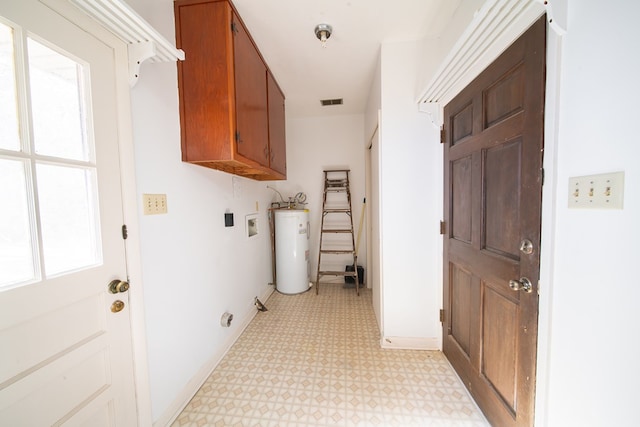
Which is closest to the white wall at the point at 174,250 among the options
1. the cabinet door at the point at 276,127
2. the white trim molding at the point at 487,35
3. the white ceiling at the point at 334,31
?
the cabinet door at the point at 276,127

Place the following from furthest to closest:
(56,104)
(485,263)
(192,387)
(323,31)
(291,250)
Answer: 1. (291,250)
2. (323,31)
3. (192,387)
4. (485,263)
5. (56,104)

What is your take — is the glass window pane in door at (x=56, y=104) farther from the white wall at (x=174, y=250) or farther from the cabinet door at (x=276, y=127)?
the cabinet door at (x=276, y=127)

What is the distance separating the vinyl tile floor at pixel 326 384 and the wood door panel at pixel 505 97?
162 centimetres

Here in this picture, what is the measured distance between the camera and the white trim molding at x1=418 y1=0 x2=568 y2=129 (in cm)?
77

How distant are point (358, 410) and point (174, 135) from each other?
1.92 metres

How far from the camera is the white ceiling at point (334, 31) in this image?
55.9 inches

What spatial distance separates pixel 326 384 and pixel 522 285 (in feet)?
A: 4.25

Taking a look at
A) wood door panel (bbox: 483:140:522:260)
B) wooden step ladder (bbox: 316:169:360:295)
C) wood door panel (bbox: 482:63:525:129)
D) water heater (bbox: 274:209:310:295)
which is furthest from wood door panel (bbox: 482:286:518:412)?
water heater (bbox: 274:209:310:295)

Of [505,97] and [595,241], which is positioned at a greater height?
[505,97]

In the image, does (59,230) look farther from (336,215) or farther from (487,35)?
(336,215)

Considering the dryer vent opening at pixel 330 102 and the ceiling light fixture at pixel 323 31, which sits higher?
the dryer vent opening at pixel 330 102

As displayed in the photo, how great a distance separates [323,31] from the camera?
1.59 meters

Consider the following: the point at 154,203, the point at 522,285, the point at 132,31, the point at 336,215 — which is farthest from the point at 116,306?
the point at 336,215

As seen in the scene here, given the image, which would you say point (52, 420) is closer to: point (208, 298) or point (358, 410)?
point (208, 298)
